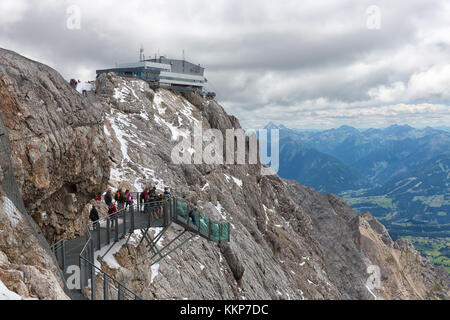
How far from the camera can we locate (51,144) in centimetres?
1461

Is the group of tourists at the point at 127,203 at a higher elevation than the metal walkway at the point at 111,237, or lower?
higher

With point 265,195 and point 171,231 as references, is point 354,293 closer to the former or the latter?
point 265,195

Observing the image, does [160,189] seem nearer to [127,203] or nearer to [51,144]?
[127,203]

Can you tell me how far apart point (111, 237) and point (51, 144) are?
18.1 ft

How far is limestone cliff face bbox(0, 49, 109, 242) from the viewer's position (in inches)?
525

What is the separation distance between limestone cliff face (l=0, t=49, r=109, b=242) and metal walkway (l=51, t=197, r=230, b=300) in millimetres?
1546

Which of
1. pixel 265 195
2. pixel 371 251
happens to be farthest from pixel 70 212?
pixel 371 251

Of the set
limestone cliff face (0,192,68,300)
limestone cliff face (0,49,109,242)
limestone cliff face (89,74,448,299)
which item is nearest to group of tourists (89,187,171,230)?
limestone cliff face (0,49,109,242)

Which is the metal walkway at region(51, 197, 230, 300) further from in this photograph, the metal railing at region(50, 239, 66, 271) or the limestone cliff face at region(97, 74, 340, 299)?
the limestone cliff face at region(97, 74, 340, 299)

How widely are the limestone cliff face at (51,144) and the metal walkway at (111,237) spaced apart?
1546mm

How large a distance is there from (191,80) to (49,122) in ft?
208

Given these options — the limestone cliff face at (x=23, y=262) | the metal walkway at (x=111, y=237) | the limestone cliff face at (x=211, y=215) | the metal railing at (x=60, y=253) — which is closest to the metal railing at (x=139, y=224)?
the metal walkway at (x=111, y=237)

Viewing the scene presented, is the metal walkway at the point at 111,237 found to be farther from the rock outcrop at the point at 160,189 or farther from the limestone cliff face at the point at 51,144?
the limestone cliff face at the point at 51,144

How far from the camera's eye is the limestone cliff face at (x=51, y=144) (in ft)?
43.8
